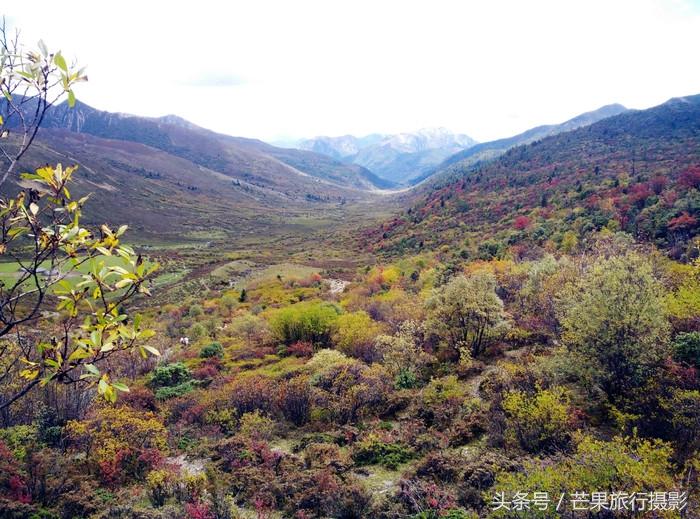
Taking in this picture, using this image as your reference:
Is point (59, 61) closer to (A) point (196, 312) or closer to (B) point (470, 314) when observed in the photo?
(B) point (470, 314)

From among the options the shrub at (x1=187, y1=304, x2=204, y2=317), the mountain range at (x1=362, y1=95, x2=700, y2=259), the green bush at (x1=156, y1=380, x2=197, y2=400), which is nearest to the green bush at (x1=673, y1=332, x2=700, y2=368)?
the mountain range at (x1=362, y1=95, x2=700, y2=259)

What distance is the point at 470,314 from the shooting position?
2181 centimetres

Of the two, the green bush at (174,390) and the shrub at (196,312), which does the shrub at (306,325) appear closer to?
the green bush at (174,390)

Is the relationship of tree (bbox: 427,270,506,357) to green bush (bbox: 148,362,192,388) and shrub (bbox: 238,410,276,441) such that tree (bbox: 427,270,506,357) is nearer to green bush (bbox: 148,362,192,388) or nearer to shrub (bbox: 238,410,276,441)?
shrub (bbox: 238,410,276,441)

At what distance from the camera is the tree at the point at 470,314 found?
2136 cm

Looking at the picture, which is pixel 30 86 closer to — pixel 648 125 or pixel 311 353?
pixel 311 353

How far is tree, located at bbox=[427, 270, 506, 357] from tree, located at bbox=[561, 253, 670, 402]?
6.70 m

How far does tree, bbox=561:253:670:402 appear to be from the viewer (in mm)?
13594

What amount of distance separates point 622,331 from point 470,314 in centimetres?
847

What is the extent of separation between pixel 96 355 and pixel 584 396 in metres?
16.9

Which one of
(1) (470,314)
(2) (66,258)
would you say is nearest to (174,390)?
(1) (470,314)

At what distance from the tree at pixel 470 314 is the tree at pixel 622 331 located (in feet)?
22.0

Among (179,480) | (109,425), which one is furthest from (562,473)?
(109,425)
